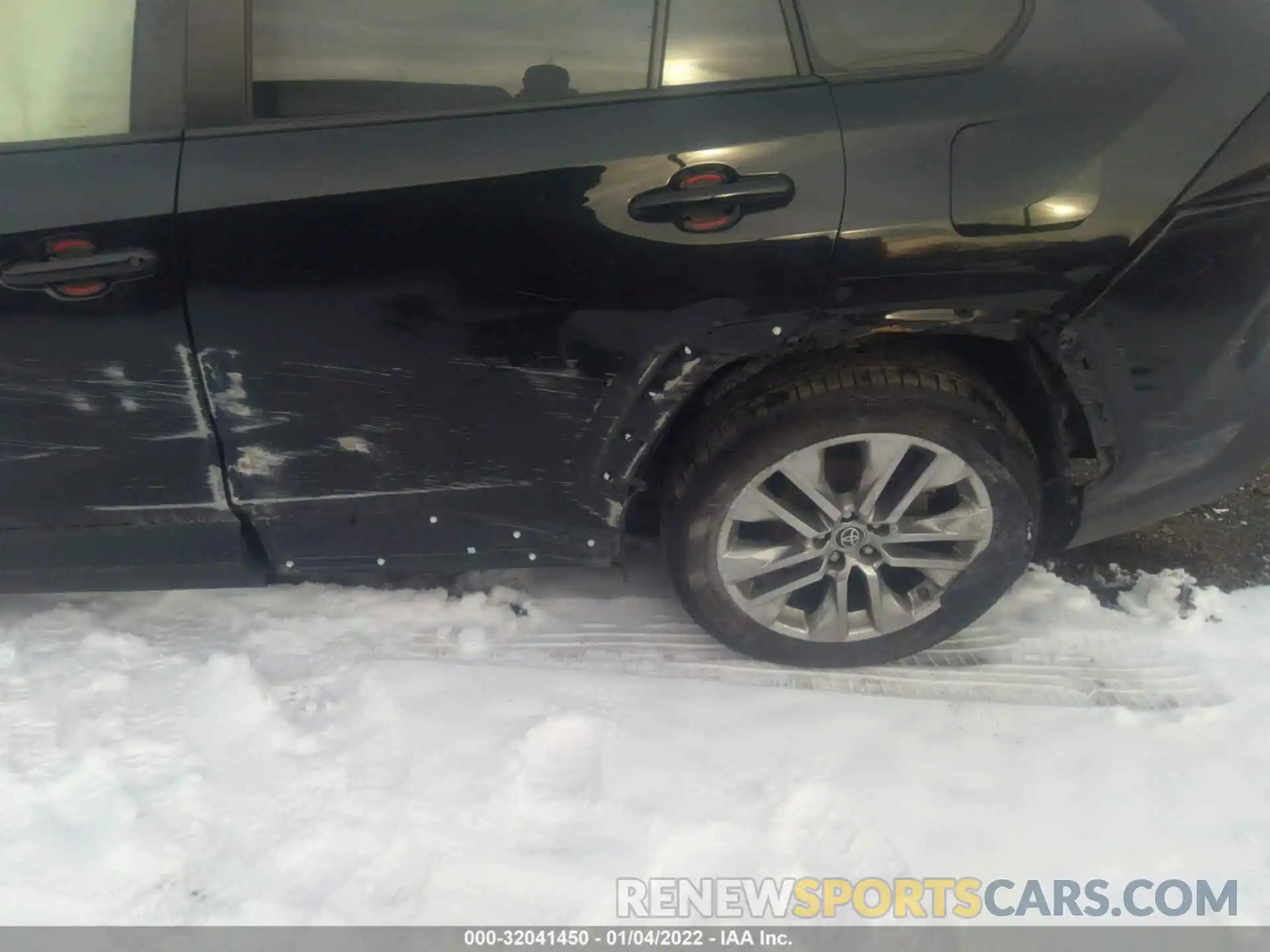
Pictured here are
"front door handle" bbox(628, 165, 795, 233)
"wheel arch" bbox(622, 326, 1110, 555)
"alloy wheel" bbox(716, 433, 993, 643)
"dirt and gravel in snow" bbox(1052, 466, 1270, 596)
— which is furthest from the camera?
"dirt and gravel in snow" bbox(1052, 466, 1270, 596)

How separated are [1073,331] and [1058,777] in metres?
1.05

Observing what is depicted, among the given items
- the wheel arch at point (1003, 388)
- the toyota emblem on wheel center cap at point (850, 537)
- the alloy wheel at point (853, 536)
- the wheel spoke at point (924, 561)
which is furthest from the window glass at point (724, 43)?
the wheel spoke at point (924, 561)

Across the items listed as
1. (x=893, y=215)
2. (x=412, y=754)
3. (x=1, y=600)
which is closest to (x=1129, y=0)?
(x=893, y=215)

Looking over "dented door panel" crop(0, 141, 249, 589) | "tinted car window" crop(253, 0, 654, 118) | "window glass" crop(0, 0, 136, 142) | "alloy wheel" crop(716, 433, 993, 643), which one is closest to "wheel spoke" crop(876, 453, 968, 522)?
"alloy wheel" crop(716, 433, 993, 643)

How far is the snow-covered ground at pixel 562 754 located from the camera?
187cm

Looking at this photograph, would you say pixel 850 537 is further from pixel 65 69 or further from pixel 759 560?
pixel 65 69

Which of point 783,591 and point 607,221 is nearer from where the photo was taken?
point 607,221

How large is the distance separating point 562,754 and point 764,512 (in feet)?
2.49

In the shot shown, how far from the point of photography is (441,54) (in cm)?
182

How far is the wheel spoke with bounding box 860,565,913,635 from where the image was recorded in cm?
222

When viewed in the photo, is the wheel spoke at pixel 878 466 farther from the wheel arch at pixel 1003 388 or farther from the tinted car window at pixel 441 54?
the tinted car window at pixel 441 54

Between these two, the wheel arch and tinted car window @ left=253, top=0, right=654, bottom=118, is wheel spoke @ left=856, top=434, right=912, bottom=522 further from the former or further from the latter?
tinted car window @ left=253, top=0, right=654, bottom=118

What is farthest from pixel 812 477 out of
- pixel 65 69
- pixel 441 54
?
pixel 65 69

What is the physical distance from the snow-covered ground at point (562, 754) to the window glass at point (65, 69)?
1.32 metres
